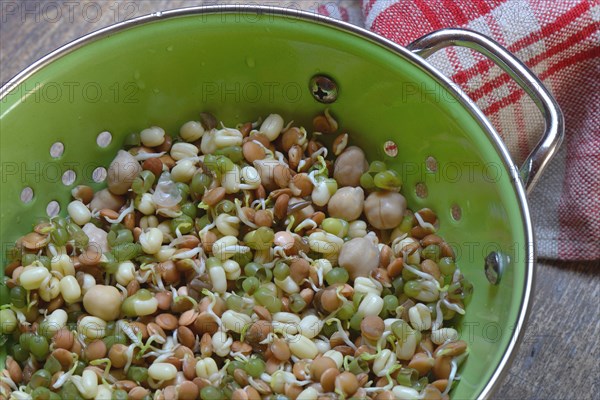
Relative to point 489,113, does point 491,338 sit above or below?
below

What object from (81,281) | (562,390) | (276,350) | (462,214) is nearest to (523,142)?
(462,214)

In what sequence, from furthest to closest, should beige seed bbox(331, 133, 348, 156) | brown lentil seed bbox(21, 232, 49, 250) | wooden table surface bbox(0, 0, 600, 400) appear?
wooden table surface bbox(0, 0, 600, 400), beige seed bbox(331, 133, 348, 156), brown lentil seed bbox(21, 232, 49, 250)

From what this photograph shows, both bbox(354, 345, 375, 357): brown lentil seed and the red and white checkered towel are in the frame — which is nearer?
bbox(354, 345, 375, 357): brown lentil seed

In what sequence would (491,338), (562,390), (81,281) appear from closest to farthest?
(491,338) → (81,281) → (562,390)

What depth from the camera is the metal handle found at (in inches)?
34.5

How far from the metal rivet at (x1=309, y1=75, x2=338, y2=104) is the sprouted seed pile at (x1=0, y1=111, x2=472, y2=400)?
0.10 feet

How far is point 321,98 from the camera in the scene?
104 centimetres

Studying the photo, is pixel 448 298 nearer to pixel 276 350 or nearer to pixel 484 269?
pixel 484 269

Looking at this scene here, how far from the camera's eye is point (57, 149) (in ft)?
3.28

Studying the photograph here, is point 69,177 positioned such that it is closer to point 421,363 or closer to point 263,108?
point 263,108

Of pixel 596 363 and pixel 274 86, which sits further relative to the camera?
pixel 596 363

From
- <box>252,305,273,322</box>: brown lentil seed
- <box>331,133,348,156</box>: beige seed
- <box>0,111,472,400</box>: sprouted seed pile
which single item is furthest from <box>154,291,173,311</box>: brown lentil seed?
<box>331,133,348,156</box>: beige seed

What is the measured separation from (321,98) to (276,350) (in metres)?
0.36

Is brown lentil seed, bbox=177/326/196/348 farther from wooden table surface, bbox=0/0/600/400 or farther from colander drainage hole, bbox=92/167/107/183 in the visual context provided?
wooden table surface, bbox=0/0/600/400
